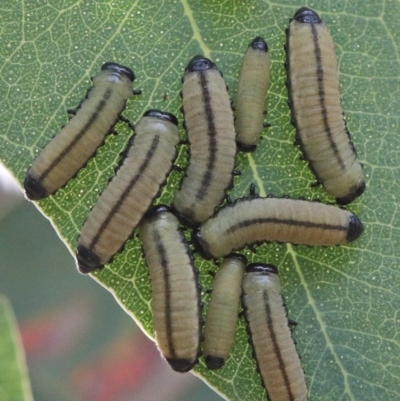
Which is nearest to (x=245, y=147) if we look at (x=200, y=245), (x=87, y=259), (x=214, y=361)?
(x=200, y=245)

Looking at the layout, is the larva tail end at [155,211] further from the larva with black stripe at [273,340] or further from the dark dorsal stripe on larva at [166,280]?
the larva with black stripe at [273,340]

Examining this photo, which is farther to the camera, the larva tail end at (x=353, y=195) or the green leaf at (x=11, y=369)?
the green leaf at (x=11, y=369)

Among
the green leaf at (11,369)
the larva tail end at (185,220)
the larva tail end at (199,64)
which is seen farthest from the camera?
the green leaf at (11,369)

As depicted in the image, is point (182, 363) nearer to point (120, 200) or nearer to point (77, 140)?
point (120, 200)

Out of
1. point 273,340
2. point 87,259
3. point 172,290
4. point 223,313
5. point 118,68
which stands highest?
point 118,68

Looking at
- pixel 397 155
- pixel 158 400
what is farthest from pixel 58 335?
pixel 397 155

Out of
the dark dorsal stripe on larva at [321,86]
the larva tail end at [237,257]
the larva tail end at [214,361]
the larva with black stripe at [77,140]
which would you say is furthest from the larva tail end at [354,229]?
the larva with black stripe at [77,140]
